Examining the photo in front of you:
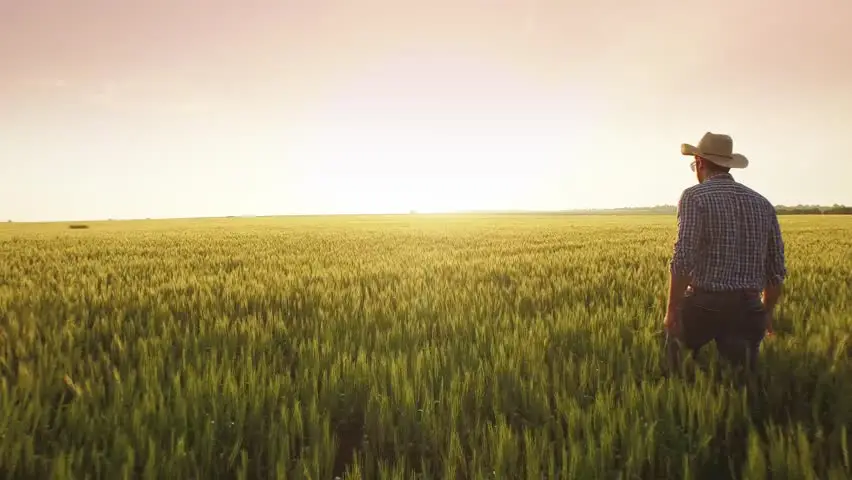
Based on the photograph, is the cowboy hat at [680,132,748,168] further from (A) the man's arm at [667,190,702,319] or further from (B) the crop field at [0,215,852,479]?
(B) the crop field at [0,215,852,479]

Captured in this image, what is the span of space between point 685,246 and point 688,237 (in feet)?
0.22

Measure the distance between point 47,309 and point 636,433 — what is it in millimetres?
6278

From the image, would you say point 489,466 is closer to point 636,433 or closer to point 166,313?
point 636,433

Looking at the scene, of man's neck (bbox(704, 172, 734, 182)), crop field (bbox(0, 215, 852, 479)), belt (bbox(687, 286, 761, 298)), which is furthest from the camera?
man's neck (bbox(704, 172, 734, 182))

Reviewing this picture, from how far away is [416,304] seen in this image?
18.1 ft

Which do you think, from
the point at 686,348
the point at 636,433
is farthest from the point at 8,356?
the point at 686,348

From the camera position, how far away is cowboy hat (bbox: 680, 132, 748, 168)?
3203mm

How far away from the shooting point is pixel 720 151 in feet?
10.7

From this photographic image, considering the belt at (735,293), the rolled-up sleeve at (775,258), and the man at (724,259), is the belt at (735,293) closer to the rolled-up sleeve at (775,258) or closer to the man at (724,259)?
the man at (724,259)

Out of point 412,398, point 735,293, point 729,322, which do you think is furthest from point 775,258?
point 412,398

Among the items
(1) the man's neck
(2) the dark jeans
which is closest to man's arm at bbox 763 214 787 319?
(2) the dark jeans

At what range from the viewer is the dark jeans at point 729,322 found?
3158 mm

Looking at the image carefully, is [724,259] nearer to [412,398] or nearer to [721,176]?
[721,176]

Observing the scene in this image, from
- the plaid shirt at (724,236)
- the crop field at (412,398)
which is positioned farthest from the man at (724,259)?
the crop field at (412,398)
